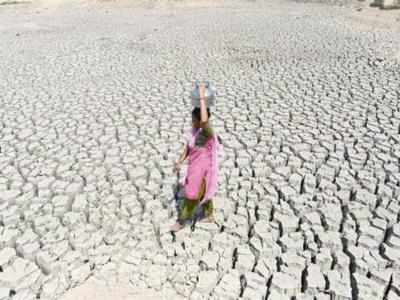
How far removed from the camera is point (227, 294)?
2.32m

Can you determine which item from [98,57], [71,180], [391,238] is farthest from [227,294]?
[98,57]

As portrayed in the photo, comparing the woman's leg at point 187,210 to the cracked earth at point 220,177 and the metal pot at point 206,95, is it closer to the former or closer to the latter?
the cracked earth at point 220,177

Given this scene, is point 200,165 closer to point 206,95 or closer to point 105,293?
point 206,95

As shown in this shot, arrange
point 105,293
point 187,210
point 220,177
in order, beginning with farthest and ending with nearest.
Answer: point 220,177, point 187,210, point 105,293

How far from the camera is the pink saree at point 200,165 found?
Result: 8.37ft

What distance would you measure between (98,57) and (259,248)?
19.3ft

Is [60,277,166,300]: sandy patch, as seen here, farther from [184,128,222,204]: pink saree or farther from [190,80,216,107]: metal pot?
[190,80,216,107]: metal pot

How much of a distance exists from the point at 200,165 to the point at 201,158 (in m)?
0.05

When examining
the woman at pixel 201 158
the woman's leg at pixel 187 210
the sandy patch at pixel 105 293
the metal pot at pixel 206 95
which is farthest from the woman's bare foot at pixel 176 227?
the metal pot at pixel 206 95

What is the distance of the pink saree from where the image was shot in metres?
2.55

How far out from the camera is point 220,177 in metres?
3.40

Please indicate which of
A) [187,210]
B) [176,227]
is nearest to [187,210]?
[187,210]

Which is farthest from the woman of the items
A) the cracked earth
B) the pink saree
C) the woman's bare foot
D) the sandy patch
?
the sandy patch

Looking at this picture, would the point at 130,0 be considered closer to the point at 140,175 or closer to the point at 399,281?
the point at 140,175
